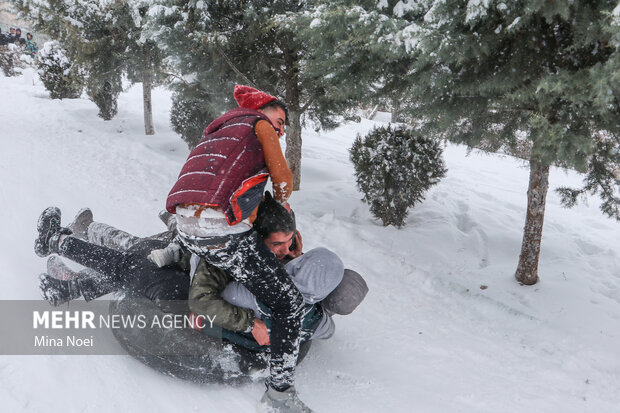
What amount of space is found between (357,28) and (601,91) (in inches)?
70.1

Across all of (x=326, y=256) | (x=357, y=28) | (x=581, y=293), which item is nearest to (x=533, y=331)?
(x=581, y=293)

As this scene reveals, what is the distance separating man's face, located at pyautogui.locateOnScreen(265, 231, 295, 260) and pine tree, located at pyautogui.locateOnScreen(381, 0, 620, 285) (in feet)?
5.22

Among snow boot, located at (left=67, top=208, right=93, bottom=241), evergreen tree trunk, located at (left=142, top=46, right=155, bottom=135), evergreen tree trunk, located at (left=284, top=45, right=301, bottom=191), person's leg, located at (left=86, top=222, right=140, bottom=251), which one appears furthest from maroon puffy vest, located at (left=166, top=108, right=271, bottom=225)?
evergreen tree trunk, located at (left=142, top=46, right=155, bottom=135)

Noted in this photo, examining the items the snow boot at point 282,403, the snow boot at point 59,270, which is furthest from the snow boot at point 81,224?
the snow boot at point 282,403

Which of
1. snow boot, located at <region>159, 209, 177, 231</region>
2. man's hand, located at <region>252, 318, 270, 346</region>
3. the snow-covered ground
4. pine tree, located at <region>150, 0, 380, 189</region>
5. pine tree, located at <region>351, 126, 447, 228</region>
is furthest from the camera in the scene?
pine tree, located at <region>150, 0, 380, 189</region>

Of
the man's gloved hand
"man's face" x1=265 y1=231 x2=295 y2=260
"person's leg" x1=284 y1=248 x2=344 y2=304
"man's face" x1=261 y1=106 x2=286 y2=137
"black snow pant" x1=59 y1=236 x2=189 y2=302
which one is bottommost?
"black snow pant" x1=59 y1=236 x2=189 y2=302

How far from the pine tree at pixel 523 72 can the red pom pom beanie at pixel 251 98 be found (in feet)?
3.40

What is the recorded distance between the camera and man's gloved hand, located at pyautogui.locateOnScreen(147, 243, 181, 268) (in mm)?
2918

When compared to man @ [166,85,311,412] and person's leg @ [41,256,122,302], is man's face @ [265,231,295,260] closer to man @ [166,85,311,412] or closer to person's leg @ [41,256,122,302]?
man @ [166,85,311,412]

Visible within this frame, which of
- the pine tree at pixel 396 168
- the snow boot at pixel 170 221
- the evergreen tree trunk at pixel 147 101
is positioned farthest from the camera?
the evergreen tree trunk at pixel 147 101

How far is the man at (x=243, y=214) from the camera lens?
2297 millimetres

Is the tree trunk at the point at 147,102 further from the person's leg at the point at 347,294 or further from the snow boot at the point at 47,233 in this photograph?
the person's leg at the point at 347,294

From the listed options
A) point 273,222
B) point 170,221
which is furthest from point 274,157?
point 170,221

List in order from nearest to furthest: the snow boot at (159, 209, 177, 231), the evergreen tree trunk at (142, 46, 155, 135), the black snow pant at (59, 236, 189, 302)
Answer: the black snow pant at (59, 236, 189, 302) → the snow boot at (159, 209, 177, 231) → the evergreen tree trunk at (142, 46, 155, 135)
